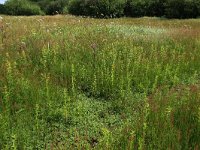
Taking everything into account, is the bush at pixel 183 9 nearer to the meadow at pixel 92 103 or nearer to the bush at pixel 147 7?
the bush at pixel 147 7

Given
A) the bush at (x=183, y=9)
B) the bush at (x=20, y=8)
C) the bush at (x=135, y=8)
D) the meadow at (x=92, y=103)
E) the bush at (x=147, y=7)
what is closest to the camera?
the meadow at (x=92, y=103)

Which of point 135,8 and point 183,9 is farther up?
point 135,8

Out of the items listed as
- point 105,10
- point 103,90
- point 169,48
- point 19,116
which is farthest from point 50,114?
point 105,10

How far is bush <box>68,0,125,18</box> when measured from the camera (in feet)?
128

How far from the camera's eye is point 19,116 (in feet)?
17.8

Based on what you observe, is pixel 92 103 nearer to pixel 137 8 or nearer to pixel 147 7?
pixel 147 7

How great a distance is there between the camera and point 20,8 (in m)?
→ 74.4

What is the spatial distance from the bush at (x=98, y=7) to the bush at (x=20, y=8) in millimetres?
28542

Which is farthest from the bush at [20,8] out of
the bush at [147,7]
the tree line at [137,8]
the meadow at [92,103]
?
the meadow at [92,103]

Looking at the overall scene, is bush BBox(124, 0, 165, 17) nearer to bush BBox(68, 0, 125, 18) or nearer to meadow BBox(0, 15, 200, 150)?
bush BBox(68, 0, 125, 18)

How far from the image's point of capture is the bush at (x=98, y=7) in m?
39.1

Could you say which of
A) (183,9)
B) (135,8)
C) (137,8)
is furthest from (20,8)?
(183,9)

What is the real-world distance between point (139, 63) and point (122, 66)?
0.48m

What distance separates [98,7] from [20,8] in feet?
129
